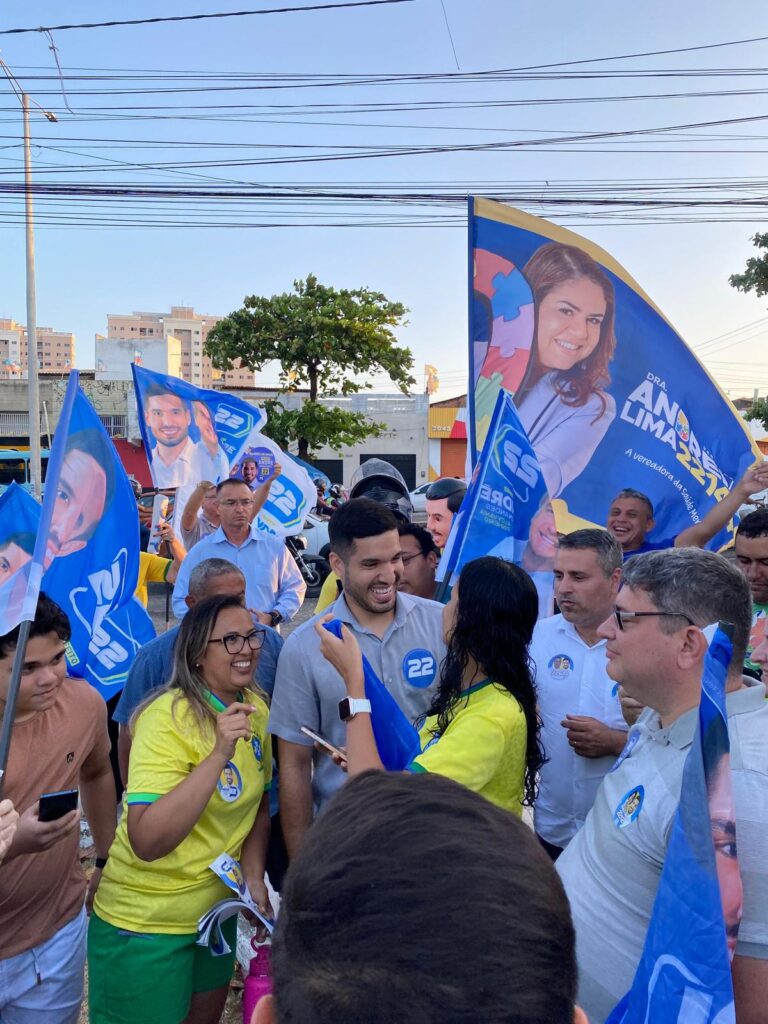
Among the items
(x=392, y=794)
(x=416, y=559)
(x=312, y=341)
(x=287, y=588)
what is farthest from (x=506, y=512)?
(x=312, y=341)

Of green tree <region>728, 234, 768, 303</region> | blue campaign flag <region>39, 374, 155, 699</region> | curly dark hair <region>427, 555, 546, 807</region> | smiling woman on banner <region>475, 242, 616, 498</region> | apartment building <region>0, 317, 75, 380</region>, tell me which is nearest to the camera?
curly dark hair <region>427, 555, 546, 807</region>

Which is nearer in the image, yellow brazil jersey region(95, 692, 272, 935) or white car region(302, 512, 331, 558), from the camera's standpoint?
yellow brazil jersey region(95, 692, 272, 935)

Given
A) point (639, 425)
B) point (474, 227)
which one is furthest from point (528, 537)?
point (474, 227)

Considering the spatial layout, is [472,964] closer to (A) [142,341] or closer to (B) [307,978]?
(B) [307,978]

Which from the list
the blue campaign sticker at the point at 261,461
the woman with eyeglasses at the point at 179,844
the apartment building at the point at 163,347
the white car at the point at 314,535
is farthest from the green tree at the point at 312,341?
the woman with eyeglasses at the point at 179,844

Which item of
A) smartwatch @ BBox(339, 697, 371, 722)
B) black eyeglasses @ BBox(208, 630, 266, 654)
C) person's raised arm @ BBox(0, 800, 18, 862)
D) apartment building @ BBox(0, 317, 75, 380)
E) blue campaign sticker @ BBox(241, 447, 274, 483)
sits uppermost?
apartment building @ BBox(0, 317, 75, 380)

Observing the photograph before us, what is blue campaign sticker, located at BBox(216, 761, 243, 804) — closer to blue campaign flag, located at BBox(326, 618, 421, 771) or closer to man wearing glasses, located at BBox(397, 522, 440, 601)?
blue campaign flag, located at BBox(326, 618, 421, 771)

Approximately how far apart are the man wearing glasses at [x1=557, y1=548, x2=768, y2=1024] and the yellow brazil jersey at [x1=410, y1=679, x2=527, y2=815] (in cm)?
24

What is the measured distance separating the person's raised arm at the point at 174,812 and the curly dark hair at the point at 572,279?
298cm

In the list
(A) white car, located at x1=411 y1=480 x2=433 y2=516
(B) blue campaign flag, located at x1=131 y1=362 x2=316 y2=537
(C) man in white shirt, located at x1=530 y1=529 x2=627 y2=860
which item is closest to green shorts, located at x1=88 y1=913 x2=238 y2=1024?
(C) man in white shirt, located at x1=530 y1=529 x2=627 y2=860

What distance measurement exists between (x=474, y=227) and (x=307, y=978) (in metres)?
4.20

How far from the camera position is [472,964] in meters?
0.67

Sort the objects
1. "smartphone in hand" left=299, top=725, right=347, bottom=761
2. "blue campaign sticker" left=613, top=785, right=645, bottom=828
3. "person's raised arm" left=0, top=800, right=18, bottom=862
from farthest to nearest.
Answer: "smartphone in hand" left=299, top=725, right=347, bottom=761, "person's raised arm" left=0, top=800, right=18, bottom=862, "blue campaign sticker" left=613, top=785, right=645, bottom=828

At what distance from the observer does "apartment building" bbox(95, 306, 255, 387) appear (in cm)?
3444
